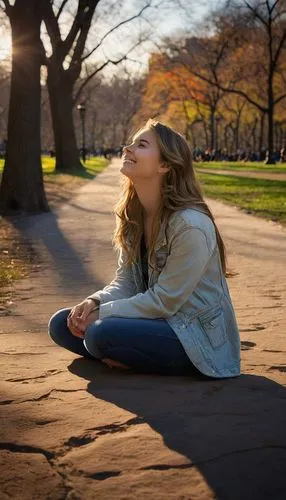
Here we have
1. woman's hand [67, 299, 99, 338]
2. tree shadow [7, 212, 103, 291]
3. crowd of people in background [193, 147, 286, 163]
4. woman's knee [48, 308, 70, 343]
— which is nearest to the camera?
woman's hand [67, 299, 99, 338]

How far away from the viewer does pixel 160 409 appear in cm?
323

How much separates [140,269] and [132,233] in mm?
198

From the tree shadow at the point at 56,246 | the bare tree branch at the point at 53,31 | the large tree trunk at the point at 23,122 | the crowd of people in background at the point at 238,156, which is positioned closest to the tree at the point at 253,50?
the crowd of people in background at the point at 238,156

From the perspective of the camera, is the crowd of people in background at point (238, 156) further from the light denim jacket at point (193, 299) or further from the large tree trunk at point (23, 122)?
the light denim jacket at point (193, 299)

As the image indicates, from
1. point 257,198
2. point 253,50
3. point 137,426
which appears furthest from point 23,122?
point 253,50

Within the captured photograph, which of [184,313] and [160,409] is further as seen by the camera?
[184,313]

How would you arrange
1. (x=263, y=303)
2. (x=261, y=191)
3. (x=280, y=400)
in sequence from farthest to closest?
1. (x=261, y=191)
2. (x=263, y=303)
3. (x=280, y=400)

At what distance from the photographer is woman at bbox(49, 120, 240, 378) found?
365 cm

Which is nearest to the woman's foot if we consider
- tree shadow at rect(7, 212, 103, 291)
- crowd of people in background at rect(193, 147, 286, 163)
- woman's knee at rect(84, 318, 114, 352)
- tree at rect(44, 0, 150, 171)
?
woman's knee at rect(84, 318, 114, 352)

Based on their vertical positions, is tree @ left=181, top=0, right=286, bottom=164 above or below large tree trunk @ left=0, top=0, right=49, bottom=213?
above

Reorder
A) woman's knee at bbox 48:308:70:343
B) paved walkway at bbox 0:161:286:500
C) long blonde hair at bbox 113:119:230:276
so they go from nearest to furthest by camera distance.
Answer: paved walkway at bbox 0:161:286:500 < long blonde hair at bbox 113:119:230:276 < woman's knee at bbox 48:308:70:343

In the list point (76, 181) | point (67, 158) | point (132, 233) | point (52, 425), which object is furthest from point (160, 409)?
point (67, 158)

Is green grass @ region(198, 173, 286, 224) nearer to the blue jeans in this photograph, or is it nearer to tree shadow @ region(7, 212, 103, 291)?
tree shadow @ region(7, 212, 103, 291)

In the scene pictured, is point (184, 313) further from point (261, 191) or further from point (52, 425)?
point (261, 191)
